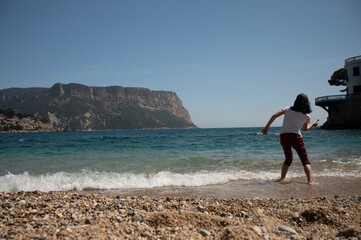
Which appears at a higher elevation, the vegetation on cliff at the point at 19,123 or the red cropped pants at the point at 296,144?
the vegetation on cliff at the point at 19,123

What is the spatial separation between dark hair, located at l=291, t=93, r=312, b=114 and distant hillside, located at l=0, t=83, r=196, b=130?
12407 centimetres

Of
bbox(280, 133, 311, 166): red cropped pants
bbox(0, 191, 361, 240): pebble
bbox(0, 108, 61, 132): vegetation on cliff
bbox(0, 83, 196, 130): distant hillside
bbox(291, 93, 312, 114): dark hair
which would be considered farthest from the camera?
bbox(0, 83, 196, 130): distant hillside

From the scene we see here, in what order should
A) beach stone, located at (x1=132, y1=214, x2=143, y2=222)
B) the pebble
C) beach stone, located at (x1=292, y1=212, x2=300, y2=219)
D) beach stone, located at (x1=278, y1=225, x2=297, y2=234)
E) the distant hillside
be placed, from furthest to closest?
1. the distant hillside
2. beach stone, located at (x1=292, y1=212, x2=300, y2=219)
3. beach stone, located at (x1=132, y1=214, x2=143, y2=222)
4. beach stone, located at (x1=278, y1=225, x2=297, y2=234)
5. the pebble

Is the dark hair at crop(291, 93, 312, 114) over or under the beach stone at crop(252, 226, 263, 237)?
over

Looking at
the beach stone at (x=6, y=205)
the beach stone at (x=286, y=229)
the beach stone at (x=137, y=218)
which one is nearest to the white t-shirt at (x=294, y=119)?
the beach stone at (x=286, y=229)

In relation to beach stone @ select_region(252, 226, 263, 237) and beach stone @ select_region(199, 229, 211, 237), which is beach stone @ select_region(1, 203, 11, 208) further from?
beach stone @ select_region(252, 226, 263, 237)

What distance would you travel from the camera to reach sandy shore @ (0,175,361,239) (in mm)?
2367

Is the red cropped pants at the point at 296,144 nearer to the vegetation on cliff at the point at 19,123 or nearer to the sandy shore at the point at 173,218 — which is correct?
the sandy shore at the point at 173,218

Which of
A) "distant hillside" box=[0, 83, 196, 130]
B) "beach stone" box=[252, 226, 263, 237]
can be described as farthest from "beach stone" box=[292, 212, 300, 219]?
"distant hillside" box=[0, 83, 196, 130]

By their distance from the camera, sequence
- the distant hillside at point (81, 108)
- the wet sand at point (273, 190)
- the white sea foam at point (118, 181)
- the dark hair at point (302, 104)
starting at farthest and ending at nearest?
the distant hillside at point (81, 108) → the white sea foam at point (118, 181) → the dark hair at point (302, 104) → the wet sand at point (273, 190)

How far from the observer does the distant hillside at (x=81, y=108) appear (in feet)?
393

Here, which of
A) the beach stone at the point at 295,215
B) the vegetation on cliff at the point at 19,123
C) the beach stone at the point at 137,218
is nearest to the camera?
the beach stone at the point at 137,218

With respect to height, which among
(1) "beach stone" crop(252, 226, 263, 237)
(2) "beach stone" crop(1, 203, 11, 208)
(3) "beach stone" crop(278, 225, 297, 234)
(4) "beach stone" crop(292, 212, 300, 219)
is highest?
(2) "beach stone" crop(1, 203, 11, 208)

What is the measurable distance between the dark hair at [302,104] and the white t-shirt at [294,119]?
88 mm
